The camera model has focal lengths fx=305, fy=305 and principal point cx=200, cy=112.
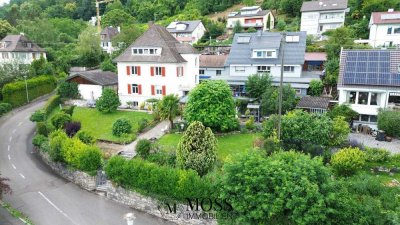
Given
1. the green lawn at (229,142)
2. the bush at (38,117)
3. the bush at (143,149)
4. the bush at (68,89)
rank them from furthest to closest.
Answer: the bush at (68,89) < the bush at (38,117) < the green lawn at (229,142) < the bush at (143,149)

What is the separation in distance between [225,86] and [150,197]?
45.4 ft

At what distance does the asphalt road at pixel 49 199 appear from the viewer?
18688mm

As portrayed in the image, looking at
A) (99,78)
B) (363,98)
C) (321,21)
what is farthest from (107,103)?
(321,21)

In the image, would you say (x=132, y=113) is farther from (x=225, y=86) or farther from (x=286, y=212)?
(x=286, y=212)

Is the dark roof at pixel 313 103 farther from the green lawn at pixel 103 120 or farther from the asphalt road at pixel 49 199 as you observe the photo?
the asphalt road at pixel 49 199

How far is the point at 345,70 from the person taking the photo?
30.1 metres

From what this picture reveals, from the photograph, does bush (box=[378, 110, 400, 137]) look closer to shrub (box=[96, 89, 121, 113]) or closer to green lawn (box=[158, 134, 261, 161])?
green lawn (box=[158, 134, 261, 161])

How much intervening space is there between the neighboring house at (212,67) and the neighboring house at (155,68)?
4998mm

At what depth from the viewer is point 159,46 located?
122 feet

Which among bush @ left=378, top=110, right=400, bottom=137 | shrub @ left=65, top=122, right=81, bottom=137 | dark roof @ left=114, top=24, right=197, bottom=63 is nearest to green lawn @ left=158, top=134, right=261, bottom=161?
shrub @ left=65, top=122, right=81, bottom=137

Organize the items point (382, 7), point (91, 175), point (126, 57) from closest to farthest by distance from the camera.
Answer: point (91, 175)
point (126, 57)
point (382, 7)

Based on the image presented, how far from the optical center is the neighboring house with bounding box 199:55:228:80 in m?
44.1

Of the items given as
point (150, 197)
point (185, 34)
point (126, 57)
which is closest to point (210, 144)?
point (150, 197)

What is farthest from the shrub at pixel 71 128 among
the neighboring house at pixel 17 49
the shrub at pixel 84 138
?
the neighboring house at pixel 17 49
